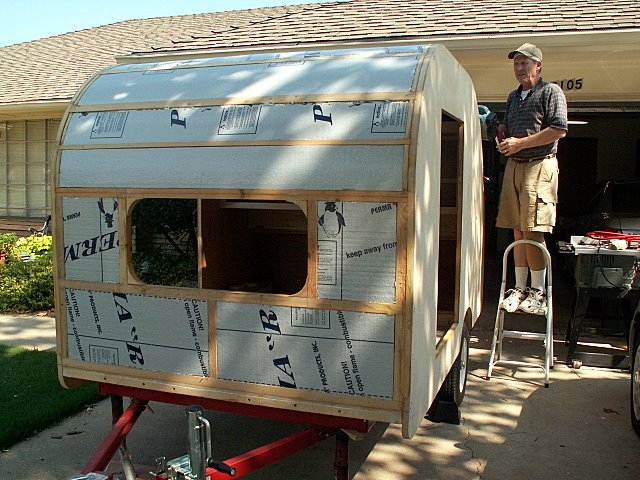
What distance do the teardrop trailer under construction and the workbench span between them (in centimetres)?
247

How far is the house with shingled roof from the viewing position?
7875 millimetres

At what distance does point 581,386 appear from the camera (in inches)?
227

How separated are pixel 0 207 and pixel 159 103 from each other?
38.6 ft

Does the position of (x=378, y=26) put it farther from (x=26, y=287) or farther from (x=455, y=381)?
(x=26, y=287)

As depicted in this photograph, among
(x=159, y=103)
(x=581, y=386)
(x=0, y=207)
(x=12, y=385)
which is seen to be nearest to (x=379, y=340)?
(x=159, y=103)

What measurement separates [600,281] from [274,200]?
3.81 m

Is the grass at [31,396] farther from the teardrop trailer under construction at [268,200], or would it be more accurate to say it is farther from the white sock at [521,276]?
the white sock at [521,276]

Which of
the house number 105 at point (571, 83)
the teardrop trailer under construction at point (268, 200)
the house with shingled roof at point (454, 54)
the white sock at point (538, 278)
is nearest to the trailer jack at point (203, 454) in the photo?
the teardrop trailer under construction at point (268, 200)

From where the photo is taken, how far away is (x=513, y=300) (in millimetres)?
5938

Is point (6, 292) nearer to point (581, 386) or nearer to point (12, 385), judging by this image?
point (12, 385)

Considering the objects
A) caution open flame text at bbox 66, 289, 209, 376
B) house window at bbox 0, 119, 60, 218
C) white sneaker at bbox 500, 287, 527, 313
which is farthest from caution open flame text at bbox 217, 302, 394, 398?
house window at bbox 0, 119, 60, 218

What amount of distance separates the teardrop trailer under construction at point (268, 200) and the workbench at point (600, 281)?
2.47 metres

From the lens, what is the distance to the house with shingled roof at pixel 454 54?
7.88 meters

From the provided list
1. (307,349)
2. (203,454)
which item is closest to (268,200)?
(307,349)
